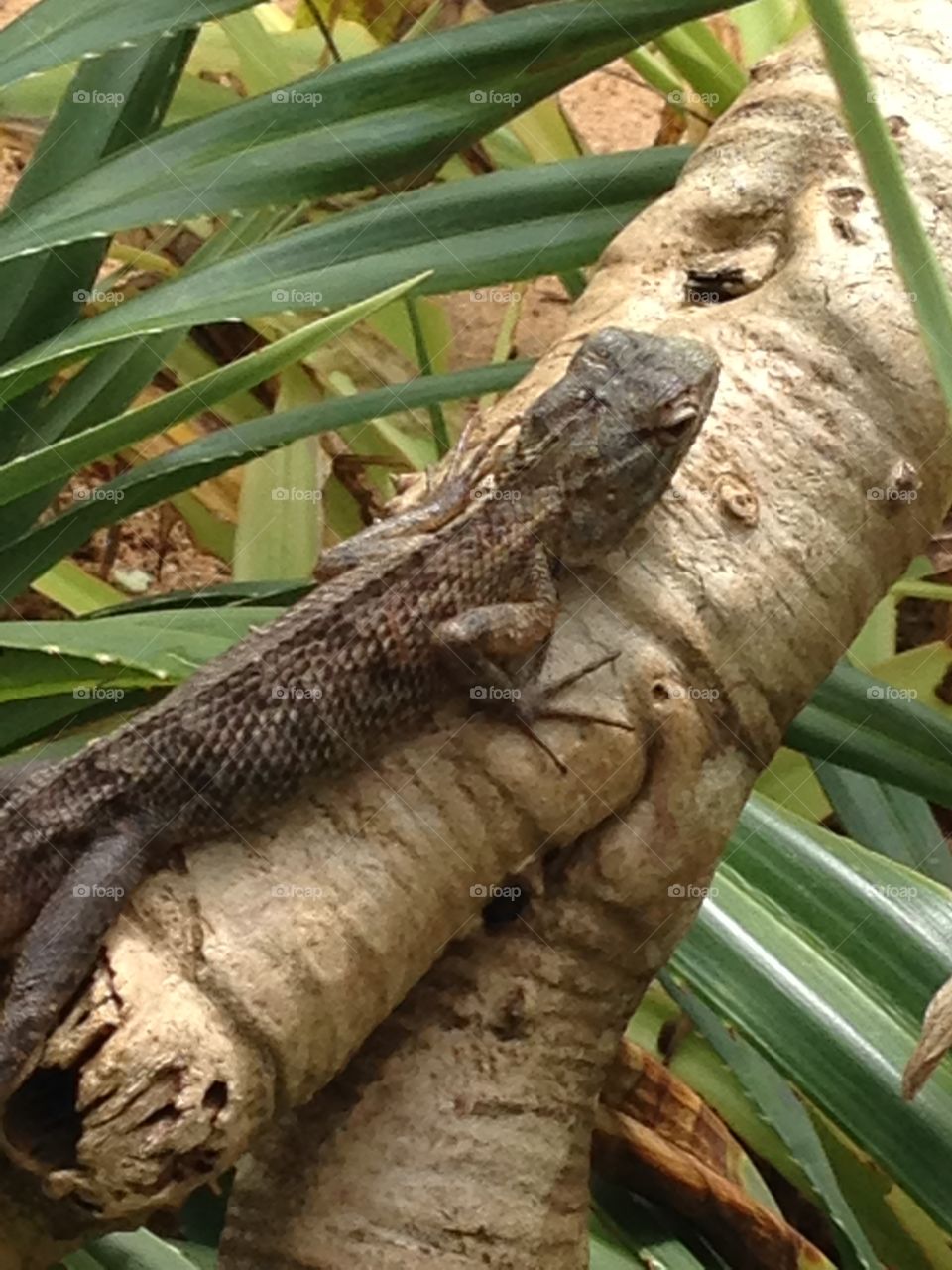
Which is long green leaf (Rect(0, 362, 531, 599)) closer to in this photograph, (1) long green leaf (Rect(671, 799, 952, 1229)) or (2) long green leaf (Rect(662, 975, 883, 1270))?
(1) long green leaf (Rect(671, 799, 952, 1229))

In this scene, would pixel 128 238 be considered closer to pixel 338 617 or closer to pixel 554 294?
pixel 554 294

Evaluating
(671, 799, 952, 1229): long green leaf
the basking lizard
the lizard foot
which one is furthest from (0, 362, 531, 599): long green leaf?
(671, 799, 952, 1229): long green leaf

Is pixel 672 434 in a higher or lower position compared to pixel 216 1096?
higher

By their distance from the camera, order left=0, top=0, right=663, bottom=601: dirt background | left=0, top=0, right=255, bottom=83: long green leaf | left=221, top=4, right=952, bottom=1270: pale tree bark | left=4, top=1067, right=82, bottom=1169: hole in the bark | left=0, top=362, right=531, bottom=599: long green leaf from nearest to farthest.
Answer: left=4, top=1067, right=82, bottom=1169: hole in the bark < left=221, top=4, right=952, bottom=1270: pale tree bark < left=0, top=0, right=255, bottom=83: long green leaf < left=0, top=362, right=531, bottom=599: long green leaf < left=0, top=0, right=663, bottom=601: dirt background

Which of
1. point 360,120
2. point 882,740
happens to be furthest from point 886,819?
point 360,120

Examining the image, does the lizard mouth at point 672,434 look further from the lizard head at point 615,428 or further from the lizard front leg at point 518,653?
the lizard front leg at point 518,653

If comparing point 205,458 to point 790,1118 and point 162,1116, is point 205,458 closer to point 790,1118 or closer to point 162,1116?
point 162,1116

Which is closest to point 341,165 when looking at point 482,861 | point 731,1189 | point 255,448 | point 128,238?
point 255,448
